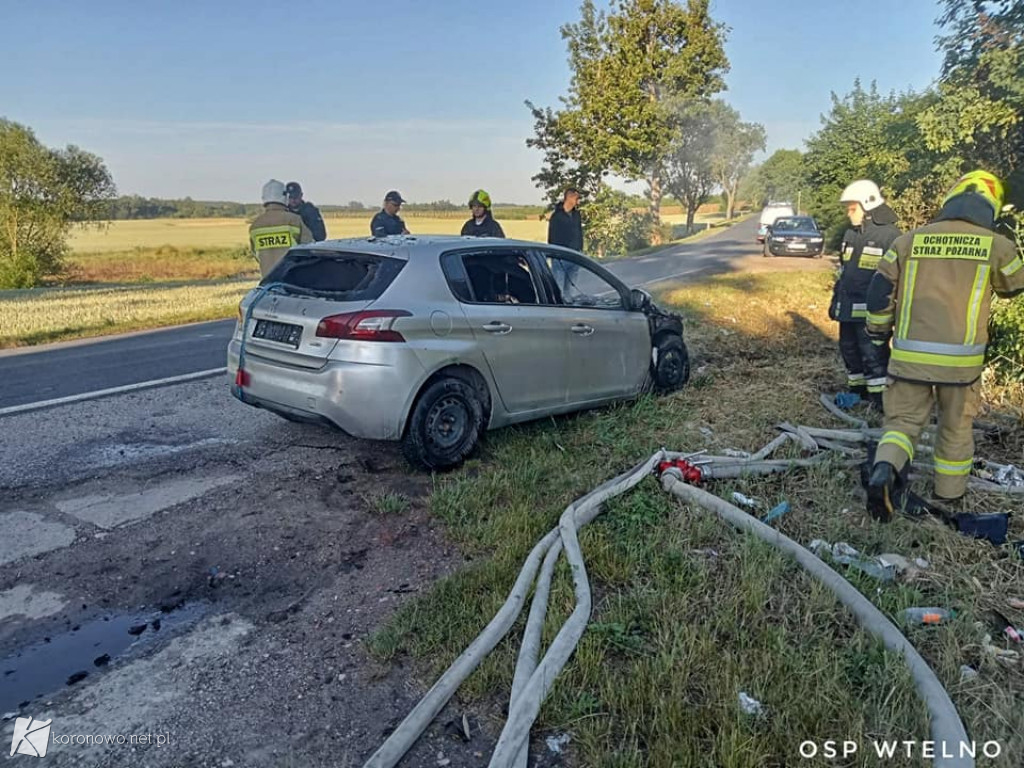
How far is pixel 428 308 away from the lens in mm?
4586

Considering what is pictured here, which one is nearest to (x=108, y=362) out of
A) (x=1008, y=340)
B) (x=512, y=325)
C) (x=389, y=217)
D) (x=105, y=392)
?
(x=105, y=392)

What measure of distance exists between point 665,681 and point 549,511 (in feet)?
4.99

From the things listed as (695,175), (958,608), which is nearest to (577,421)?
(958,608)

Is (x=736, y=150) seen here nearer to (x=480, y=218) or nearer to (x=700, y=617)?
(x=480, y=218)

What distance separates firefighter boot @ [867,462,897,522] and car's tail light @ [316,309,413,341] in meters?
2.84

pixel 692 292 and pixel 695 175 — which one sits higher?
pixel 695 175

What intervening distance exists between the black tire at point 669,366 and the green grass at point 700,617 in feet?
4.09

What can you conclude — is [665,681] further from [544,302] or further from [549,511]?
[544,302]

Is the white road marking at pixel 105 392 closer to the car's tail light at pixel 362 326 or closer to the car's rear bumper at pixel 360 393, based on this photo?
the car's rear bumper at pixel 360 393

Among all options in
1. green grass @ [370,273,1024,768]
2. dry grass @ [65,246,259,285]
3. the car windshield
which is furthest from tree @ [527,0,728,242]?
green grass @ [370,273,1024,768]

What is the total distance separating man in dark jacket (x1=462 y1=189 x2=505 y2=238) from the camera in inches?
353

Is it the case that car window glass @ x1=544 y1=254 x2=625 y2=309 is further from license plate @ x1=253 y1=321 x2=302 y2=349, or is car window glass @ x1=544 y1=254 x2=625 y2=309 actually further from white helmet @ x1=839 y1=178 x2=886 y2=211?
white helmet @ x1=839 y1=178 x2=886 y2=211

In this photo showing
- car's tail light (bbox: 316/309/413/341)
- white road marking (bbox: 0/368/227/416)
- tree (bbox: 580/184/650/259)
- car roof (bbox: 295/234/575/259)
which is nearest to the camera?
car's tail light (bbox: 316/309/413/341)

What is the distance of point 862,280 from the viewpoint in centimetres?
621
